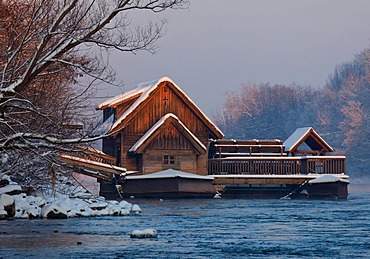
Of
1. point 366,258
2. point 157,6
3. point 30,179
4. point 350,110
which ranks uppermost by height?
point 350,110

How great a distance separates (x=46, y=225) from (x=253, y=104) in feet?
324

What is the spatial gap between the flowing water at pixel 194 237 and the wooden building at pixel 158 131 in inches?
880

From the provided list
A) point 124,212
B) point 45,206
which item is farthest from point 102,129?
point 45,206

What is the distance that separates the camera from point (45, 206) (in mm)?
27156

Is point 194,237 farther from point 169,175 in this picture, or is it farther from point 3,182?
point 169,175

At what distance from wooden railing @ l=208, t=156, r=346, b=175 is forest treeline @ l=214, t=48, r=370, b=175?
108 feet

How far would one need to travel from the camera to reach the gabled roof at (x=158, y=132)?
50.8 m

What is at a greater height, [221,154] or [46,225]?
[221,154]

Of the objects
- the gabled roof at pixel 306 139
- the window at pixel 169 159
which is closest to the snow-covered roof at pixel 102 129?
the window at pixel 169 159

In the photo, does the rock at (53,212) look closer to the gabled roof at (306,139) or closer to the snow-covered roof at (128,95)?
the snow-covered roof at (128,95)

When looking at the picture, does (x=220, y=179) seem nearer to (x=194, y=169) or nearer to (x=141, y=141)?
(x=194, y=169)

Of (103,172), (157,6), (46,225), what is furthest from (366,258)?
(103,172)

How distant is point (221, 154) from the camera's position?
5553 cm

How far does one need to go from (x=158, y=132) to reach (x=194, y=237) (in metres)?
31.6
